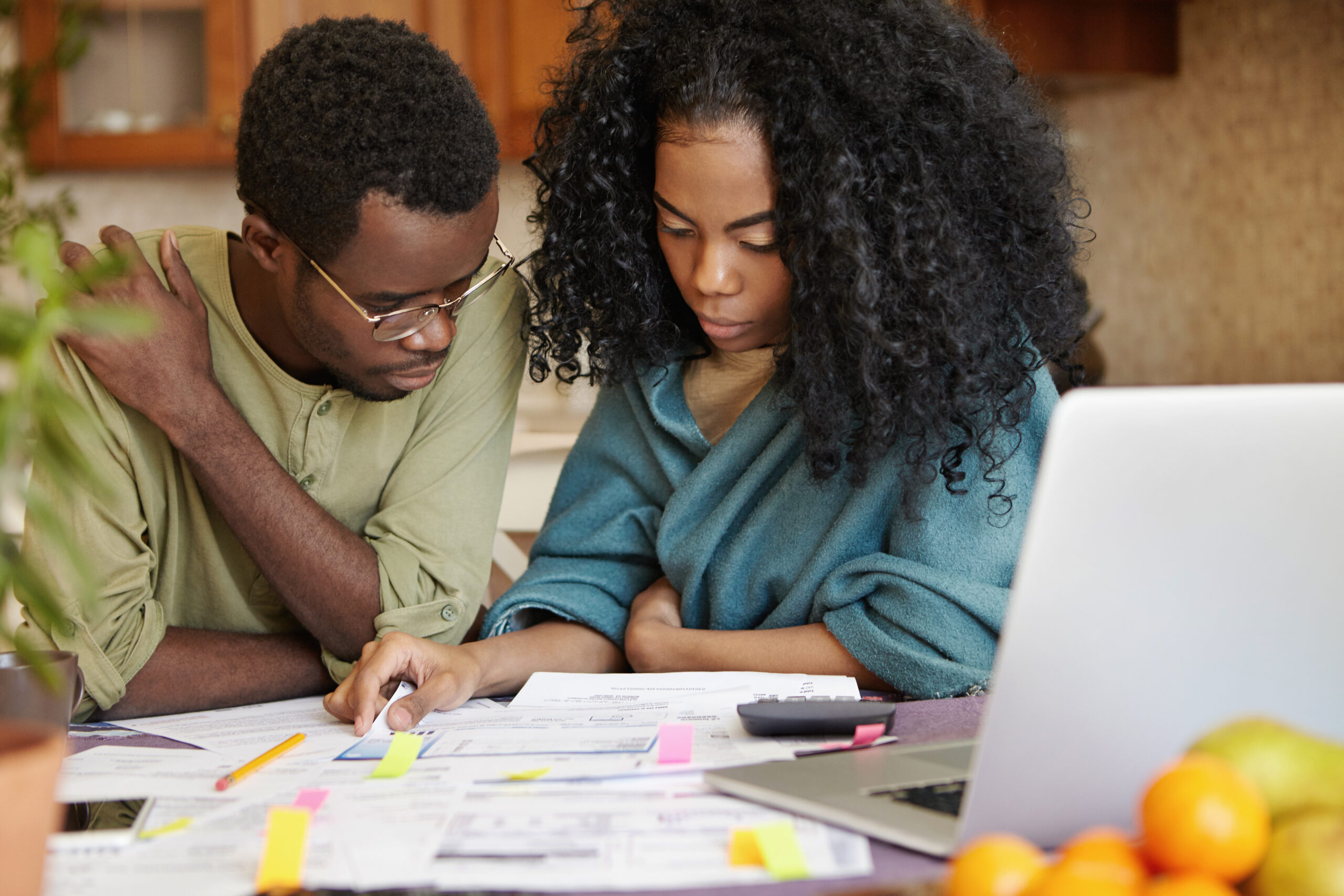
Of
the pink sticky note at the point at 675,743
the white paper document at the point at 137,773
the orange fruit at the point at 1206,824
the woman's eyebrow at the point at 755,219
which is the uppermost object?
the woman's eyebrow at the point at 755,219

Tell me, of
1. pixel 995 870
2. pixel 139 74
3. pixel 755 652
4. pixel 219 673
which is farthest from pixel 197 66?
pixel 995 870

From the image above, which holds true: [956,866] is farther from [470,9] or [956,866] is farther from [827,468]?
[470,9]

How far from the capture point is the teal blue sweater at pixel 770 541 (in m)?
1.01

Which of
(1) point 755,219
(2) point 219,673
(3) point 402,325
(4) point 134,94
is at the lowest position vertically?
(2) point 219,673

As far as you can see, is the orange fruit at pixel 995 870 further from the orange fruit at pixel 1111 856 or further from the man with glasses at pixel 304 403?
the man with glasses at pixel 304 403

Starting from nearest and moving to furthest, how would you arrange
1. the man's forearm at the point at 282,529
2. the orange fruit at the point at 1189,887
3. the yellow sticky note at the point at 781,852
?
the orange fruit at the point at 1189,887, the yellow sticky note at the point at 781,852, the man's forearm at the point at 282,529

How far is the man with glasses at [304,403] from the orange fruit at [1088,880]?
0.82 metres

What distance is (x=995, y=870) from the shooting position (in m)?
0.44

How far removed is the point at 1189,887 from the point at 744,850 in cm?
24

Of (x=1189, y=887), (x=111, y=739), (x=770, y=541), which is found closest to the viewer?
(x=1189, y=887)

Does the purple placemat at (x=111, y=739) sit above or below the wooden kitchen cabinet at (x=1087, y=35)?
below

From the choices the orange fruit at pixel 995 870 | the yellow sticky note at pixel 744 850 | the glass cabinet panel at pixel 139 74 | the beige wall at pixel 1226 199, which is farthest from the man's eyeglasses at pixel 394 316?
the glass cabinet panel at pixel 139 74

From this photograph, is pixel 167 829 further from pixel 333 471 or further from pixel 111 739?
pixel 333 471

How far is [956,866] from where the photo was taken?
0.46 meters
